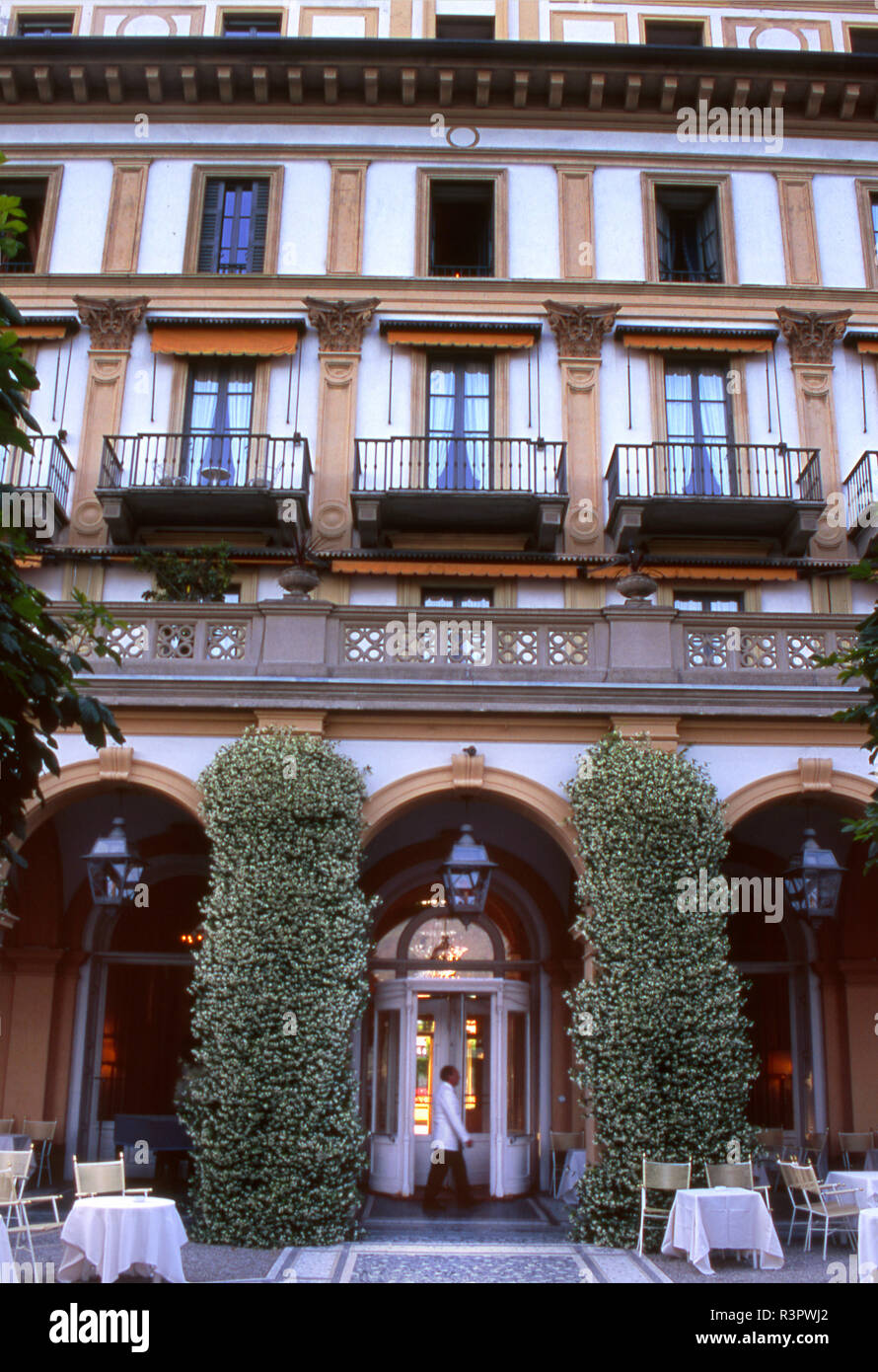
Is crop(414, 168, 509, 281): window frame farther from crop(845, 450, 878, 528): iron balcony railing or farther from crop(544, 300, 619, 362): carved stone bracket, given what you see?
crop(845, 450, 878, 528): iron balcony railing

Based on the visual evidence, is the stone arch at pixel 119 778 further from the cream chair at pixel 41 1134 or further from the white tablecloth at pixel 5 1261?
the white tablecloth at pixel 5 1261

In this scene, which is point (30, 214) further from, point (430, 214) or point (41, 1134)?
point (41, 1134)

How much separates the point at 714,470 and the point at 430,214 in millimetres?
6177

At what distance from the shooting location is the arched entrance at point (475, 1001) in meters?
14.6

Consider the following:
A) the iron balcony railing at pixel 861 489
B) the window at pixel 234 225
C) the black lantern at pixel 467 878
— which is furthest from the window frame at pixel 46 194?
the iron balcony railing at pixel 861 489

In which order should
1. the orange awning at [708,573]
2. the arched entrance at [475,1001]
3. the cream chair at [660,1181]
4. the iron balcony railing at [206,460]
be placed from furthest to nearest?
the orange awning at [708,573], the iron balcony railing at [206,460], the arched entrance at [475,1001], the cream chair at [660,1181]

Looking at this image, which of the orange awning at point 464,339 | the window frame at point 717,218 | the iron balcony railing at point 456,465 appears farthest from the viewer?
the window frame at point 717,218

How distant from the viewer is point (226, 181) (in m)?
19.2

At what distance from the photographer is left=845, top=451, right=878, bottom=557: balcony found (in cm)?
1689

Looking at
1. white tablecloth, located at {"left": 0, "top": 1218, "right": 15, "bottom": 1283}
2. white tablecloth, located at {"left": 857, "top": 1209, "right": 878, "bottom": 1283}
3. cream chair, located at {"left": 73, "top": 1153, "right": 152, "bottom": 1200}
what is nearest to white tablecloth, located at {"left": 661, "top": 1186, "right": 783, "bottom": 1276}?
white tablecloth, located at {"left": 857, "top": 1209, "right": 878, "bottom": 1283}

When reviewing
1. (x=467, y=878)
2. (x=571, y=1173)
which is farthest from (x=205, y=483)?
(x=571, y=1173)

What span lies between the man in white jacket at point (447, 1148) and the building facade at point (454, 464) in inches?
43.8

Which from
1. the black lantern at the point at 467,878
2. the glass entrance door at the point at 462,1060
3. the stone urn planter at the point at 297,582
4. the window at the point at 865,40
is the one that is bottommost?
the glass entrance door at the point at 462,1060
